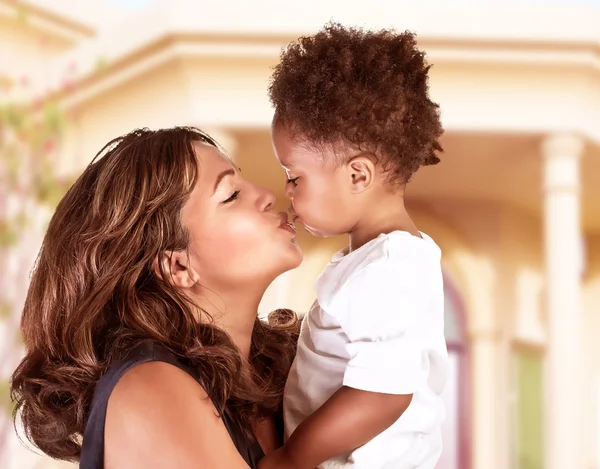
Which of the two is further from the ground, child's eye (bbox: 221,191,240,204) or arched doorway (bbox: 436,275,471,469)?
child's eye (bbox: 221,191,240,204)

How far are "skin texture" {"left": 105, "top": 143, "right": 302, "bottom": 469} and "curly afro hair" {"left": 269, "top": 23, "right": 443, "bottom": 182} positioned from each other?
7.4 inches

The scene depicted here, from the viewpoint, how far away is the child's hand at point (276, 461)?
1737 mm

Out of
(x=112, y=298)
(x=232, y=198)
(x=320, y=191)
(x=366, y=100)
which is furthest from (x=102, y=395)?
(x=366, y=100)

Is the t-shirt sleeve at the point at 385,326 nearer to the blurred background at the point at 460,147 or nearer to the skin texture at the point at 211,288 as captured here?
the skin texture at the point at 211,288

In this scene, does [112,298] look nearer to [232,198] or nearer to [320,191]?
[232,198]

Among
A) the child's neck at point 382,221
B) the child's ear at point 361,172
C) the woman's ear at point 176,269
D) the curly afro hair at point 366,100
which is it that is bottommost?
the woman's ear at point 176,269

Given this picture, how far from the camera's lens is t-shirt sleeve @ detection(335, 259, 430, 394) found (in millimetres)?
1674

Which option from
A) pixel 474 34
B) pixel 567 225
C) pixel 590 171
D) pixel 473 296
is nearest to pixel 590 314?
pixel 473 296

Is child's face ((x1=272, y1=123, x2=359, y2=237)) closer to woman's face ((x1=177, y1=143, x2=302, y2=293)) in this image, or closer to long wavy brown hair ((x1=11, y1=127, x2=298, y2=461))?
woman's face ((x1=177, y1=143, x2=302, y2=293))

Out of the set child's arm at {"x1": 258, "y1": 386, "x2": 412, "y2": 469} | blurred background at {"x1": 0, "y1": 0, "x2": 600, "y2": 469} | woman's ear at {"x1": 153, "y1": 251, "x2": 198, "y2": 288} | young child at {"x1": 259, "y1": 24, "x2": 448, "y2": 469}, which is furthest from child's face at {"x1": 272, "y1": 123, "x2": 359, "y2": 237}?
blurred background at {"x1": 0, "y1": 0, "x2": 600, "y2": 469}

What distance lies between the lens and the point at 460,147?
300 inches

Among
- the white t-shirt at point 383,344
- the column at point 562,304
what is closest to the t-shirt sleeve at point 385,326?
the white t-shirt at point 383,344

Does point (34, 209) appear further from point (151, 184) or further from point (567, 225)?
point (151, 184)

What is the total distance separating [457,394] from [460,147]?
266cm
